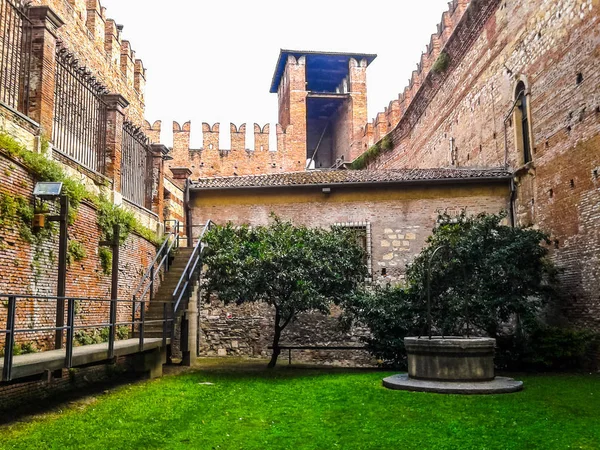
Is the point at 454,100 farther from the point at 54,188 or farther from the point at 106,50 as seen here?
the point at 54,188

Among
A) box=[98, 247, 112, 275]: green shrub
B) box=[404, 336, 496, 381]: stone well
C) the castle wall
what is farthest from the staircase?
the castle wall

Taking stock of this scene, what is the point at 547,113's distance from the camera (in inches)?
556

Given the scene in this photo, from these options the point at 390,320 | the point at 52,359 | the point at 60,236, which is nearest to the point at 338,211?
the point at 390,320

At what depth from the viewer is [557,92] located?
13625mm

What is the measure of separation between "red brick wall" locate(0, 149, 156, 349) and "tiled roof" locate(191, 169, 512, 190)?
4959 millimetres

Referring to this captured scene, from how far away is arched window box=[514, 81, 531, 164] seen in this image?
1569 centimetres

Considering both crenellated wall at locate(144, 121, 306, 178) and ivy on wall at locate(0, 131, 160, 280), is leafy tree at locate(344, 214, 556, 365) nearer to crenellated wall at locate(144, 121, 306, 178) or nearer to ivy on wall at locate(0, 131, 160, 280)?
ivy on wall at locate(0, 131, 160, 280)

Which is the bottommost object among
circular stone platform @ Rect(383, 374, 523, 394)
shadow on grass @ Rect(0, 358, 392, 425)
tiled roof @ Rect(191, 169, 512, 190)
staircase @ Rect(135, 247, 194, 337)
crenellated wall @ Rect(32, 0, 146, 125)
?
shadow on grass @ Rect(0, 358, 392, 425)

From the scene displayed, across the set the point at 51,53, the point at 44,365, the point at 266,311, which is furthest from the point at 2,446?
the point at 266,311

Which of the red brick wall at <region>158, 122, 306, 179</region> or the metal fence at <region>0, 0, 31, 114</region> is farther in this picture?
the red brick wall at <region>158, 122, 306, 179</region>

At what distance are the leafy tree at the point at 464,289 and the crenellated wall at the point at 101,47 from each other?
11483 mm

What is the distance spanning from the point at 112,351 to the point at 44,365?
1.80 meters

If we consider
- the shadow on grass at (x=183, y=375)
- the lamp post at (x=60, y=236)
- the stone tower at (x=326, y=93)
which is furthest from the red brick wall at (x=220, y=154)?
the lamp post at (x=60, y=236)

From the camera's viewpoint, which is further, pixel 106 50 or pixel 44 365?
pixel 106 50
